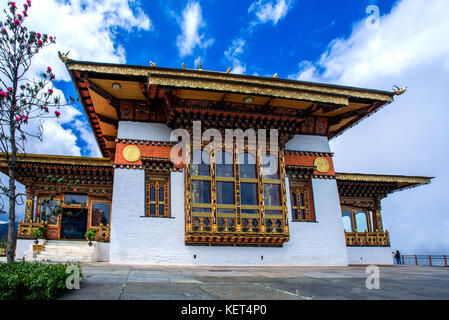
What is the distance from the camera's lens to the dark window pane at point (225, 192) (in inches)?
474

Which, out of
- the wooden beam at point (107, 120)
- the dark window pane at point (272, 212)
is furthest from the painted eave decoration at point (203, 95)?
the dark window pane at point (272, 212)

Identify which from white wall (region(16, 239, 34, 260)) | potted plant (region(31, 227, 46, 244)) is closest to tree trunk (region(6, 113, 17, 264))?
potted plant (region(31, 227, 46, 244))

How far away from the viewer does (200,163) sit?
12.2m

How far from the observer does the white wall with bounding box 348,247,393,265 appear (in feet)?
49.1

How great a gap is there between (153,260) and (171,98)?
549 cm

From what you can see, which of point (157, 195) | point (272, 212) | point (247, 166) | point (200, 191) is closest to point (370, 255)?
point (272, 212)

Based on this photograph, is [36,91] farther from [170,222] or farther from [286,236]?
[286,236]

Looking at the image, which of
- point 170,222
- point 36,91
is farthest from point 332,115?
point 36,91

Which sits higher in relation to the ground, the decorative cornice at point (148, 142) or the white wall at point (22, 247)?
the decorative cornice at point (148, 142)

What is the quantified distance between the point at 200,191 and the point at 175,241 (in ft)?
6.14

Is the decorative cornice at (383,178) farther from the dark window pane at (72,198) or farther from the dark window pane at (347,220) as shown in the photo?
the dark window pane at (72,198)

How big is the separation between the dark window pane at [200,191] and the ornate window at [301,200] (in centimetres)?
353

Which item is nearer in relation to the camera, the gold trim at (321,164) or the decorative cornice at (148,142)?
the decorative cornice at (148,142)

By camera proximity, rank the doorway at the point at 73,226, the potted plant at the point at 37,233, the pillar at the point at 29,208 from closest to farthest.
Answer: the potted plant at the point at 37,233 < the pillar at the point at 29,208 < the doorway at the point at 73,226
